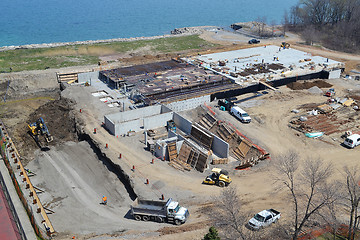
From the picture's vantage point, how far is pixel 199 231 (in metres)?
26.2

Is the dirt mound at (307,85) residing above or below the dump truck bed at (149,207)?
above

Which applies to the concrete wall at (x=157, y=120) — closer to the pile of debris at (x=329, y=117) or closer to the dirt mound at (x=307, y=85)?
the pile of debris at (x=329, y=117)

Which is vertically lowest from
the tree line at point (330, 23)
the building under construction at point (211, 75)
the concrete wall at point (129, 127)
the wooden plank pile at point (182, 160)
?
the wooden plank pile at point (182, 160)

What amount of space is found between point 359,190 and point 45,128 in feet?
112

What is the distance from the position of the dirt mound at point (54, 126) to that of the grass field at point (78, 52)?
62.5 ft

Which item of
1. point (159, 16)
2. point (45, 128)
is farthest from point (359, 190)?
point (159, 16)

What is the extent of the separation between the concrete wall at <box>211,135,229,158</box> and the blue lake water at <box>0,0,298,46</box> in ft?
262

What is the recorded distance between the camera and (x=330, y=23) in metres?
104

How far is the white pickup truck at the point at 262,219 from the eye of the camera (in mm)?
25891

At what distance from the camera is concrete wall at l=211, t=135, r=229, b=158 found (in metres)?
37.0

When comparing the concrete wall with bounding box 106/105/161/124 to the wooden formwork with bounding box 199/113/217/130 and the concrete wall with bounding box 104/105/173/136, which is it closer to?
the concrete wall with bounding box 104/105/173/136

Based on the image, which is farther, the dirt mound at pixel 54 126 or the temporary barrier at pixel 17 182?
the dirt mound at pixel 54 126

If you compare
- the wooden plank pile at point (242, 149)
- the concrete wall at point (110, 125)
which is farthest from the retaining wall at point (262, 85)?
the concrete wall at point (110, 125)

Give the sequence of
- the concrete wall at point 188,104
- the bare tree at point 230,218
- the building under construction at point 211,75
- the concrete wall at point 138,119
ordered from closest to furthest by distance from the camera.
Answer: the bare tree at point 230,218 → the concrete wall at point 138,119 → the concrete wall at point 188,104 → the building under construction at point 211,75
